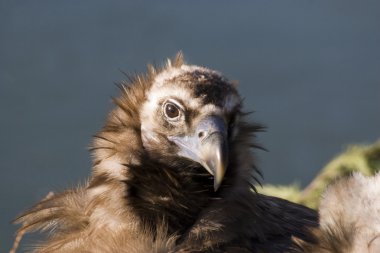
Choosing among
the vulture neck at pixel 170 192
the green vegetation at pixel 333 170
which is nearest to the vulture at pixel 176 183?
the vulture neck at pixel 170 192

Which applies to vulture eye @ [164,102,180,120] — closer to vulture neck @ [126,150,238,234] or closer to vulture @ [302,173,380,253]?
vulture neck @ [126,150,238,234]

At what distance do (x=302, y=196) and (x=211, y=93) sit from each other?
75.1 inches

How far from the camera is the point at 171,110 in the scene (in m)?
3.03

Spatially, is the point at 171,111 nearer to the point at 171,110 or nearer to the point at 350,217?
the point at 171,110

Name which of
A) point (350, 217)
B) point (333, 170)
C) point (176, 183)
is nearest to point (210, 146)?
point (176, 183)

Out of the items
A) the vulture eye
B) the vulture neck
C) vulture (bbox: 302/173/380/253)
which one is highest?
the vulture eye

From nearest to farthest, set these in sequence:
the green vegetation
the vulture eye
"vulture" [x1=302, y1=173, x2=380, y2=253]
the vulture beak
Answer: "vulture" [x1=302, y1=173, x2=380, y2=253]
the vulture beak
the vulture eye
the green vegetation

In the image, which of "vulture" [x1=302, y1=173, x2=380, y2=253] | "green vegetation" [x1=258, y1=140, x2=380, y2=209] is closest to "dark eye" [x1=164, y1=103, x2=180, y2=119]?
"vulture" [x1=302, y1=173, x2=380, y2=253]

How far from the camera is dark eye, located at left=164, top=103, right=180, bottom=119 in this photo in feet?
9.91

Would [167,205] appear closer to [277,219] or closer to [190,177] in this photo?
[190,177]

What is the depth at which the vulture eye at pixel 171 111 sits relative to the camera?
3.02 m

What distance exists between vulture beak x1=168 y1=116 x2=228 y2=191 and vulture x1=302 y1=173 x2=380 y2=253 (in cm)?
37

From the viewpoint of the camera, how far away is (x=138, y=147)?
3016mm

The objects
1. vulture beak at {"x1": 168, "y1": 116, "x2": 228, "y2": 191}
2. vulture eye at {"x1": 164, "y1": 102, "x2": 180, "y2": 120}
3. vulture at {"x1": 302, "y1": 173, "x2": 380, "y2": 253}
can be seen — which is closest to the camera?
vulture at {"x1": 302, "y1": 173, "x2": 380, "y2": 253}
